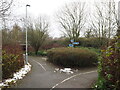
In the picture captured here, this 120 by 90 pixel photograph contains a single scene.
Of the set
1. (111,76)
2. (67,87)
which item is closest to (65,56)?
(67,87)

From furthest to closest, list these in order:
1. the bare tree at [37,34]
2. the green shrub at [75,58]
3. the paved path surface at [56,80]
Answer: the bare tree at [37,34], the green shrub at [75,58], the paved path surface at [56,80]

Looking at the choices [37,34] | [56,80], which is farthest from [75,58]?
[37,34]

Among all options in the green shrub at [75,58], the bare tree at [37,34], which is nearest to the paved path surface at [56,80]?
the green shrub at [75,58]

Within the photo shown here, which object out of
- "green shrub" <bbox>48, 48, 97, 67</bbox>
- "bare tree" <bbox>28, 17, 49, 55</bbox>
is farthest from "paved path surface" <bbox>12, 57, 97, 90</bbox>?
"bare tree" <bbox>28, 17, 49, 55</bbox>

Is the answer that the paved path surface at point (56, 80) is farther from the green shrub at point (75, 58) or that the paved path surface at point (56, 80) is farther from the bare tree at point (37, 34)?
the bare tree at point (37, 34)

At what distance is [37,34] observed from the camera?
20.8m

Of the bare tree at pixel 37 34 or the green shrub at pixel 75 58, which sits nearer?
the green shrub at pixel 75 58

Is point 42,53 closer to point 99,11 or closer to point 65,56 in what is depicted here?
point 65,56

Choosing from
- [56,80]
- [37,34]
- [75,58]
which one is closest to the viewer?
[56,80]

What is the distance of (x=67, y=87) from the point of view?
5.56 metres

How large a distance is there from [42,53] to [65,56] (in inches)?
386

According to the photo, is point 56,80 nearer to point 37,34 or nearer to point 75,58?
point 75,58

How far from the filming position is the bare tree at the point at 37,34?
67.6ft

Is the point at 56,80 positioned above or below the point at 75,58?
below
